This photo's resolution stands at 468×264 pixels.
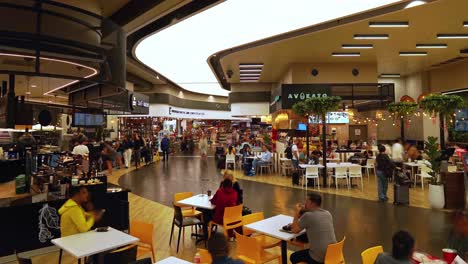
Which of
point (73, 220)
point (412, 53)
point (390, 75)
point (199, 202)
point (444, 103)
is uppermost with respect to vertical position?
point (390, 75)

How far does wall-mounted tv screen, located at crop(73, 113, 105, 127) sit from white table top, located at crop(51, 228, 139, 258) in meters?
8.19

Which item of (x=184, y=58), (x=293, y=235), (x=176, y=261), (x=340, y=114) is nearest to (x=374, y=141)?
(x=340, y=114)

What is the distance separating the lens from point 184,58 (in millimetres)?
12609

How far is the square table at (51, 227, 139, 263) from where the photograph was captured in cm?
316

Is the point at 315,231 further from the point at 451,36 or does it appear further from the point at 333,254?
the point at 451,36

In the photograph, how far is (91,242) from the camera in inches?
133

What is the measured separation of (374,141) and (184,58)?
10789mm

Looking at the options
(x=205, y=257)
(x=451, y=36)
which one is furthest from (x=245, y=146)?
(x=205, y=257)

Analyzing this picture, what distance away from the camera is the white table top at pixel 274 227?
3.61m

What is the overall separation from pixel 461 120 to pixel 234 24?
12.4m

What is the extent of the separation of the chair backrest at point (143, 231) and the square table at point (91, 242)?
38 centimetres

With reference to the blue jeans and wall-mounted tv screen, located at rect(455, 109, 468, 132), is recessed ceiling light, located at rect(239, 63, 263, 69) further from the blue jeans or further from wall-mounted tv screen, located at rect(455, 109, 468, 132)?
wall-mounted tv screen, located at rect(455, 109, 468, 132)

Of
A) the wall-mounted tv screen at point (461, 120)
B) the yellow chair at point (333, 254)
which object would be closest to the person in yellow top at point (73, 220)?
the yellow chair at point (333, 254)

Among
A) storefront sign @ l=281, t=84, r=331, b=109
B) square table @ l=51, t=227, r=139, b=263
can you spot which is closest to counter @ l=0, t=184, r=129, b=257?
square table @ l=51, t=227, r=139, b=263
